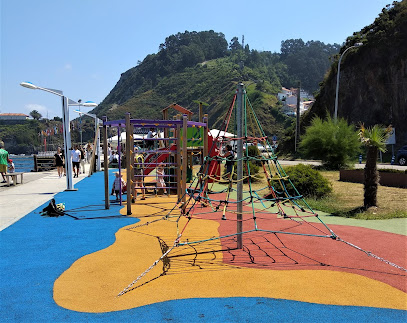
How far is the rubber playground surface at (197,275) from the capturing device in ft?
13.3

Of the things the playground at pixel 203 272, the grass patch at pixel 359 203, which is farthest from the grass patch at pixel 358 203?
the playground at pixel 203 272

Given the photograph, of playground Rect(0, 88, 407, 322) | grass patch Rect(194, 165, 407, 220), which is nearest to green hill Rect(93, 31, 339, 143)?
grass patch Rect(194, 165, 407, 220)

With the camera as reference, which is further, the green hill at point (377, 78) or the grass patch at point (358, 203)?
the green hill at point (377, 78)

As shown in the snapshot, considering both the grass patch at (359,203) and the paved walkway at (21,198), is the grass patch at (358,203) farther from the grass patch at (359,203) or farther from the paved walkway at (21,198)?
the paved walkway at (21,198)

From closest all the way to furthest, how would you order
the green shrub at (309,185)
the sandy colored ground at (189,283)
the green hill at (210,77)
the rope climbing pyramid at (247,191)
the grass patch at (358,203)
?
1. the sandy colored ground at (189,283)
2. the rope climbing pyramid at (247,191)
3. the grass patch at (358,203)
4. the green shrub at (309,185)
5. the green hill at (210,77)

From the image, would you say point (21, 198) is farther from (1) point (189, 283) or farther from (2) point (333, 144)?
(2) point (333, 144)

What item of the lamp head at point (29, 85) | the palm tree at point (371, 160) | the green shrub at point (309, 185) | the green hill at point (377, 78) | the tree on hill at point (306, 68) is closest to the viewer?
the palm tree at point (371, 160)

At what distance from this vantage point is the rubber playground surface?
4.06 meters

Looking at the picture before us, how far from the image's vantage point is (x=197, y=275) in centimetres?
514

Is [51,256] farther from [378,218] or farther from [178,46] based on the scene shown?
[178,46]

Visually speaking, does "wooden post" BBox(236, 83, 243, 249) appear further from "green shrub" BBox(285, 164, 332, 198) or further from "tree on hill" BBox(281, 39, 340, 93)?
"tree on hill" BBox(281, 39, 340, 93)

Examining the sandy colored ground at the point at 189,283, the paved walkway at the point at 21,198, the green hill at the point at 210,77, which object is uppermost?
the green hill at the point at 210,77

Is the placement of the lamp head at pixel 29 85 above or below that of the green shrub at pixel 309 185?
above

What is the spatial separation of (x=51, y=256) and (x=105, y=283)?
1654 millimetres
